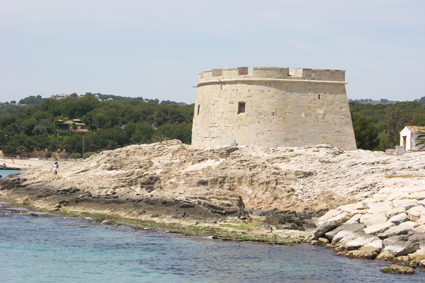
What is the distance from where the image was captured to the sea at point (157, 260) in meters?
11.0

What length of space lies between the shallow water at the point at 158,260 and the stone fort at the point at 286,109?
5816 mm

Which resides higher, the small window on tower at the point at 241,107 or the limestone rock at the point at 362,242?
the small window on tower at the point at 241,107

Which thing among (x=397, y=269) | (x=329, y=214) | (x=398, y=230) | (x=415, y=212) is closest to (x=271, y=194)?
(x=329, y=214)

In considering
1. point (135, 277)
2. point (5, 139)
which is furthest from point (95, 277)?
point (5, 139)

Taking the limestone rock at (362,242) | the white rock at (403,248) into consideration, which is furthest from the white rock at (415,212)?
the limestone rock at (362,242)

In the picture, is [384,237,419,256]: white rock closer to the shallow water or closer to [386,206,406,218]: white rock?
the shallow water

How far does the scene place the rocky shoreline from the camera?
42.2 ft

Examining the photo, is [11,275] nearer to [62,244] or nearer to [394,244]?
[62,244]

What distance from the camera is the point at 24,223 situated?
16531 millimetres

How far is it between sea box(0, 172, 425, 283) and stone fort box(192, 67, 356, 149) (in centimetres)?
569

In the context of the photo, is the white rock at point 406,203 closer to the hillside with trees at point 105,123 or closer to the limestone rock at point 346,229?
the limestone rock at point 346,229

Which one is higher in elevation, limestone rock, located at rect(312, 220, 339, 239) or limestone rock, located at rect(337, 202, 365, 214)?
limestone rock, located at rect(337, 202, 365, 214)

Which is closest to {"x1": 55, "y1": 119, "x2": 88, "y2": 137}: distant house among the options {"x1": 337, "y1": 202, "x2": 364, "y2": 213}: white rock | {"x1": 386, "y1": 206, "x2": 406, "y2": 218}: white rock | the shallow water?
the shallow water

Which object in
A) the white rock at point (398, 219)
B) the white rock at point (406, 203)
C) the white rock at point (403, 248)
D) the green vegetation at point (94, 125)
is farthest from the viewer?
the green vegetation at point (94, 125)
